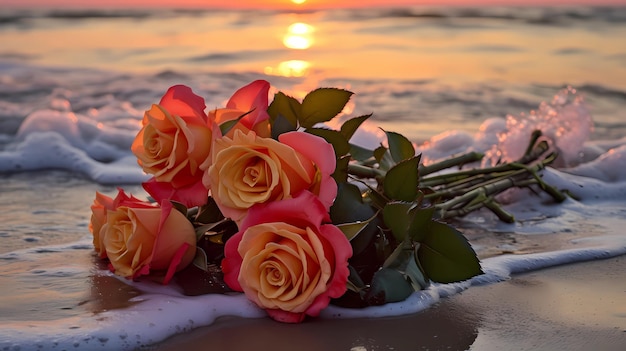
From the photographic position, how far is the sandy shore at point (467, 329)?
1860 millimetres

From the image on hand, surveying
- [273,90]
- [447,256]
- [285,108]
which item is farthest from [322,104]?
[273,90]

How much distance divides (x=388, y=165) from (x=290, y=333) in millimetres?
654

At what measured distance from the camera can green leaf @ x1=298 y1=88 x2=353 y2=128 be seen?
6.86 feet

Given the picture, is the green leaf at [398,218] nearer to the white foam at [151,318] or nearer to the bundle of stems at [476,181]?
the white foam at [151,318]

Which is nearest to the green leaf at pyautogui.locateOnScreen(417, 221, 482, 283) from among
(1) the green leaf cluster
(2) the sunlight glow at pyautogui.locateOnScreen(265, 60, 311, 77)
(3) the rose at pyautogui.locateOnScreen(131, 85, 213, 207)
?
(1) the green leaf cluster

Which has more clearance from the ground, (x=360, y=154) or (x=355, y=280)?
(x=360, y=154)

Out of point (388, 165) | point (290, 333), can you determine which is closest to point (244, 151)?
point (290, 333)

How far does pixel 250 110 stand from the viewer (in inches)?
80.2

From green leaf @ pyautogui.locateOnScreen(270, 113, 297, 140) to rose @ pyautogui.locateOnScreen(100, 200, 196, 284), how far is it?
293mm

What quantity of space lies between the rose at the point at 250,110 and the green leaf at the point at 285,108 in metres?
0.04

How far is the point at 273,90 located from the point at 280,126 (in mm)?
4397

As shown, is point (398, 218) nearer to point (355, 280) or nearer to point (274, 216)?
point (355, 280)

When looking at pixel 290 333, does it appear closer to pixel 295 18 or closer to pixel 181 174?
pixel 181 174

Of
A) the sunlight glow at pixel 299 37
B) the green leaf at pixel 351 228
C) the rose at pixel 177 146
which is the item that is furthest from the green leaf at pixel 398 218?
the sunlight glow at pixel 299 37
